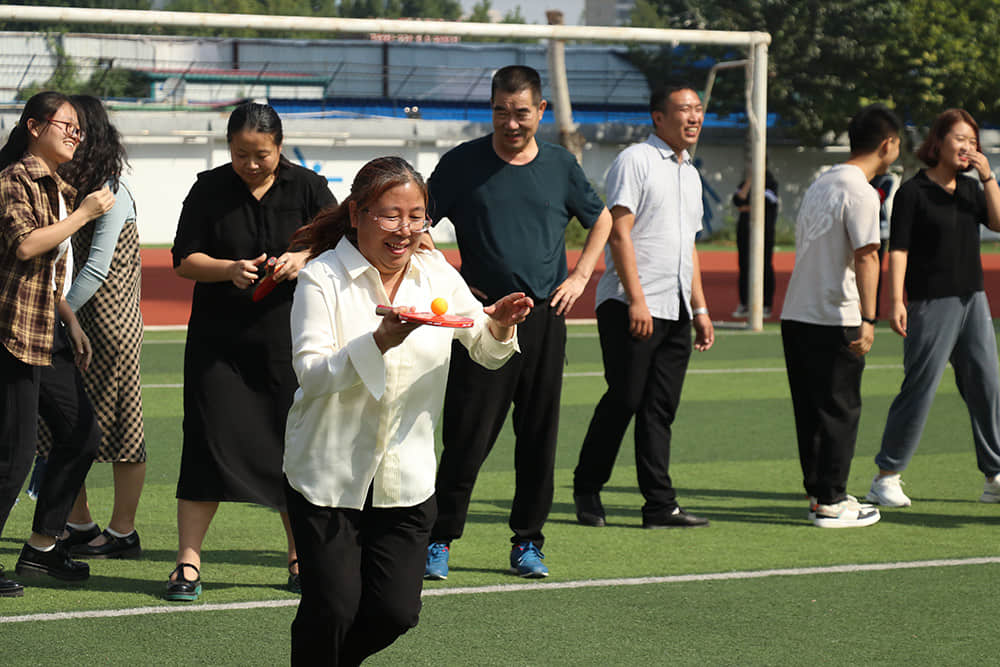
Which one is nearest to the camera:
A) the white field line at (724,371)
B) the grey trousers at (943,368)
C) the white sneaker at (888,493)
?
the grey trousers at (943,368)

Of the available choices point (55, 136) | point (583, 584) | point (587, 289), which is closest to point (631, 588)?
point (583, 584)

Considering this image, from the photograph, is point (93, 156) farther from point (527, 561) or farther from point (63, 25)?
point (63, 25)

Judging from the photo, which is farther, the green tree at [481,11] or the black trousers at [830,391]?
the green tree at [481,11]

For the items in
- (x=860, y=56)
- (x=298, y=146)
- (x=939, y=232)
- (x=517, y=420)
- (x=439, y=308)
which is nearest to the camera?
(x=439, y=308)

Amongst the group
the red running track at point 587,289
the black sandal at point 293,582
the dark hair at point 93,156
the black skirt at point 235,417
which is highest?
the dark hair at point 93,156

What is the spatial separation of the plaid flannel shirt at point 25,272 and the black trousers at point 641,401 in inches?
113

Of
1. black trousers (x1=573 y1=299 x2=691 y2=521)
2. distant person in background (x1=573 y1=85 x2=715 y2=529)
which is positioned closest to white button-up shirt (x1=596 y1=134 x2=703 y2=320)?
distant person in background (x1=573 y1=85 x2=715 y2=529)

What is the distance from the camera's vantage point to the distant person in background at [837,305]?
711 cm

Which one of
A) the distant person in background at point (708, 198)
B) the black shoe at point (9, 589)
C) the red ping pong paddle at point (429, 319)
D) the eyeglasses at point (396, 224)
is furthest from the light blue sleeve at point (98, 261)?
the distant person in background at point (708, 198)

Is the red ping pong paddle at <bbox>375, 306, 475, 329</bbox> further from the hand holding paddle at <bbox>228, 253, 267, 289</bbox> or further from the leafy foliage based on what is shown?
the leafy foliage

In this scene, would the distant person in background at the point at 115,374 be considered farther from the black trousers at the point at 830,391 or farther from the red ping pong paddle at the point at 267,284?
the black trousers at the point at 830,391

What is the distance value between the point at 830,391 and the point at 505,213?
2267 mm

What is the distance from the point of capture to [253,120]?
18.3 ft

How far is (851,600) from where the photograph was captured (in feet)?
19.0
